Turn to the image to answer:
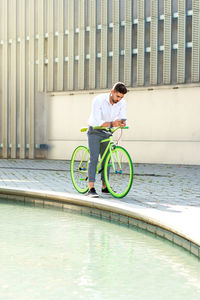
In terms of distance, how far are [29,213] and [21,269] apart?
2975 millimetres

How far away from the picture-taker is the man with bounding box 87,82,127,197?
24.7ft

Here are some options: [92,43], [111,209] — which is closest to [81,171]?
[111,209]

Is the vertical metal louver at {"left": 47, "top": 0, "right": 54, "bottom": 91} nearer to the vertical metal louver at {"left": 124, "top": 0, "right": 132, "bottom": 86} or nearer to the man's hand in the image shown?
the vertical metal louver at {"left": 124, "top": 0, "right": 132, "bottom": 86}

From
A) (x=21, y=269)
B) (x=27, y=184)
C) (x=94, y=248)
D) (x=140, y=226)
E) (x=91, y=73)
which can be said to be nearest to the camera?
(x=21, y=269)

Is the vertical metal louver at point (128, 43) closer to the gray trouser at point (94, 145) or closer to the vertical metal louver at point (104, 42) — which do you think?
the vertical metal louver at point (104, 42)

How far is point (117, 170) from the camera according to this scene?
780 cm

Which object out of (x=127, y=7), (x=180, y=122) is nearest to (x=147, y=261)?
(x=180, y=122)

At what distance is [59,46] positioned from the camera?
18.3 m

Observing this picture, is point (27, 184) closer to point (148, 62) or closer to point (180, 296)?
point (180, 296)

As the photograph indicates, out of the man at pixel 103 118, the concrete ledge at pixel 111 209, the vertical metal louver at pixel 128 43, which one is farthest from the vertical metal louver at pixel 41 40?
the man at pixel 103 118

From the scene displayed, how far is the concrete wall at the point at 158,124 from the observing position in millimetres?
15766

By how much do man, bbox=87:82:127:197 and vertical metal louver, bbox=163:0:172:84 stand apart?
8.46 metres

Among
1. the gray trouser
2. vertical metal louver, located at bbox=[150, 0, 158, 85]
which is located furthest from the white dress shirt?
vertical metal louver, located at bbox=[150, 0, 158, 85]

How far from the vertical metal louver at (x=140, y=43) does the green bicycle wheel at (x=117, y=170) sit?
29.5ft
